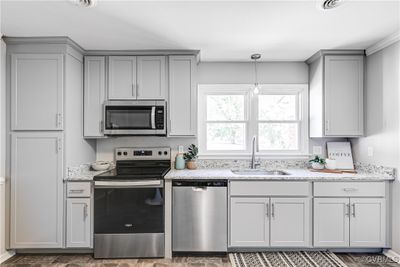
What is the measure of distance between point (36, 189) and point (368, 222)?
344 centimetres

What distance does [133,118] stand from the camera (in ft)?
10.2

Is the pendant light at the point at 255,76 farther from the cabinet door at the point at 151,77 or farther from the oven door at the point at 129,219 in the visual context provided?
the oven door at the point at 129,219

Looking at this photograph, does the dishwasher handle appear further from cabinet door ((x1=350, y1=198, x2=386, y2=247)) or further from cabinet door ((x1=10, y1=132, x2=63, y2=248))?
cabinet door ((x1=350, y1=198, x2=386, y2=247))

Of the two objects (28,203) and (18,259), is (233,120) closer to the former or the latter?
(28,203)

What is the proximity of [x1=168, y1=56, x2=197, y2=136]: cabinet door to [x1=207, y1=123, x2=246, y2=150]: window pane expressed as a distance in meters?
0.51

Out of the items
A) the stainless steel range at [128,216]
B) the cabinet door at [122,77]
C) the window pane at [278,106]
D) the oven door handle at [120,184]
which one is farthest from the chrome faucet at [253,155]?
the cabinet door at [122,77]

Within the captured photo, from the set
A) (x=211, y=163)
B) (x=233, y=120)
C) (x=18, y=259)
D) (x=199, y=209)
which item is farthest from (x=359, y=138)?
(x=18, y=259)

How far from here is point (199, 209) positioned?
2.78 m

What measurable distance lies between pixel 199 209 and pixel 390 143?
2.07 metres

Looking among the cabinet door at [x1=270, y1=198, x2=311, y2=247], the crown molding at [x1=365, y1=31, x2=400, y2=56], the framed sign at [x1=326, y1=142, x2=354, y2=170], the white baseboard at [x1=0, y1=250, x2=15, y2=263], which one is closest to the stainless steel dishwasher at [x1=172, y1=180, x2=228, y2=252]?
the cabinet door at [x1=270, y1=198, x2=311, y2=247]

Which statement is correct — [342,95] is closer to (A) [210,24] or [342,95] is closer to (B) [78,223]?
(A) [210,24]

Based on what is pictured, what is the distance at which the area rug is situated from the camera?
2619 mm

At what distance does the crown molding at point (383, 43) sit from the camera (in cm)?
261

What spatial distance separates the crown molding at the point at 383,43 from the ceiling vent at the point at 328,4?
3.49 feet
